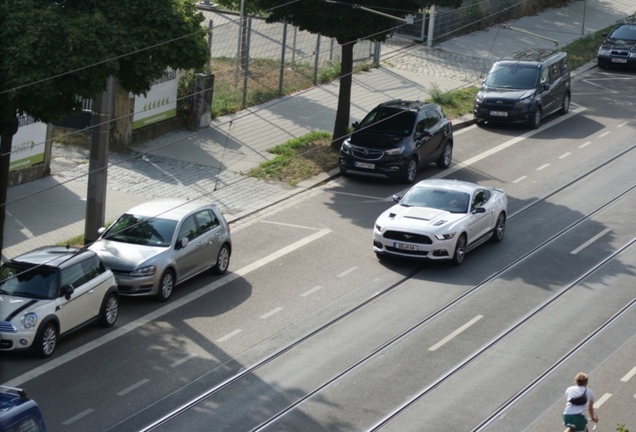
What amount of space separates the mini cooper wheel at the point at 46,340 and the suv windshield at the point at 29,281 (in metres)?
0.52

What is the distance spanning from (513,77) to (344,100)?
6.07 meters

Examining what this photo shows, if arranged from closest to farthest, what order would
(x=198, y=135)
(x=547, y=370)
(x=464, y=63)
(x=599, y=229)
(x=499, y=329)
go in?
(x=547, y=370) → (x=499, y=329) → (x=599, y=229) → (x=198, y=135) → (x=464, y=63)

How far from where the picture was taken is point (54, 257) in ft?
65.4

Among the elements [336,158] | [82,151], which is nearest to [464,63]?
[336,158]

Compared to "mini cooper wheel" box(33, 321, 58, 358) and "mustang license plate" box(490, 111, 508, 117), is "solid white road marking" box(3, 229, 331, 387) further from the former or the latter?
"mustang license plate" box(490, 111, 508, 117)

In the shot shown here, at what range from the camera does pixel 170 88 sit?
33219 millimetres

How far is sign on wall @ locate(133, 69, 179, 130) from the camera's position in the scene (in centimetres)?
3170

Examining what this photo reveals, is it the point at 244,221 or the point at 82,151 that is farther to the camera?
the point at 82,151

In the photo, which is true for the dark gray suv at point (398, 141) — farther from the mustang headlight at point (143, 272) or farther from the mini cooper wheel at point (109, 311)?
the mini cooper wheel at point (109, 311)

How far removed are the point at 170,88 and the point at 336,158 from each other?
5.15 m

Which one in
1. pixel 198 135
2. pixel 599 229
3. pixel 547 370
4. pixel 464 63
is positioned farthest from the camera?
pixel 464 63

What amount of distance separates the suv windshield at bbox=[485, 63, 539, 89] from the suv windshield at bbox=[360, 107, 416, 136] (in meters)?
6.03

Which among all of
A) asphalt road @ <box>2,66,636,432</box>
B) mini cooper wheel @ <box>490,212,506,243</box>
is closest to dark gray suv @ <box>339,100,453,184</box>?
asphalt road @ <box>2,66,636,432</box>

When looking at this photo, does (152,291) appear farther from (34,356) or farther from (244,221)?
(244,221)
